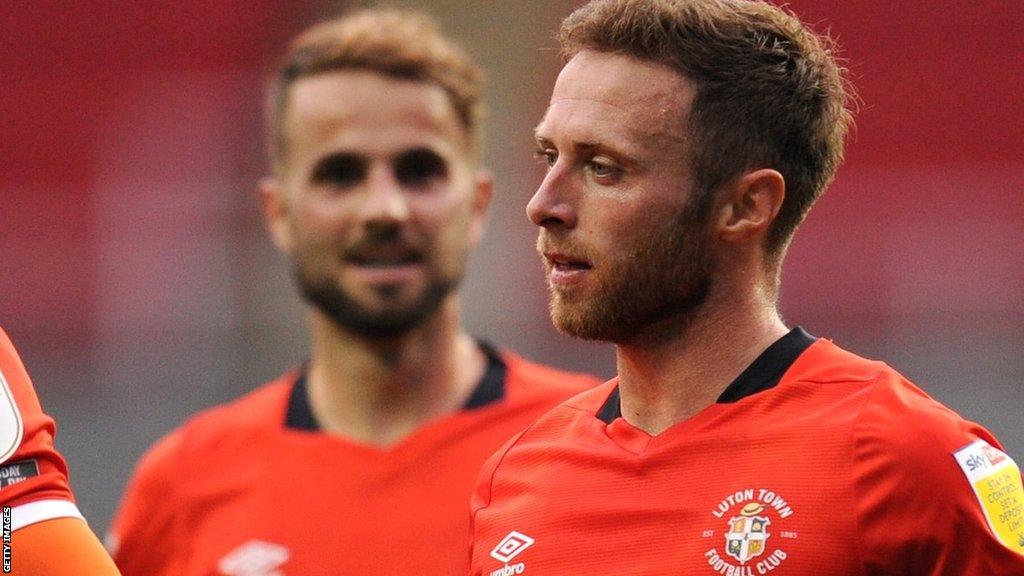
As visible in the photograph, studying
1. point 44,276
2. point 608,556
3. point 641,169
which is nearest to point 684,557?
point 608,556

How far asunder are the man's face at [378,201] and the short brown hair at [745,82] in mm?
1705

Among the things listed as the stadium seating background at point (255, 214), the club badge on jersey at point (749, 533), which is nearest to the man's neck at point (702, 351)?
the club badge on jersey at point (749, 533)

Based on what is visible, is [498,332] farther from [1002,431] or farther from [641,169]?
[641,169]

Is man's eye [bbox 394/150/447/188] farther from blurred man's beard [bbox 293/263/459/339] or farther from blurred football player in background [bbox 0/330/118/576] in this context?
blurred football player in background [bbox 0/330/118/576]

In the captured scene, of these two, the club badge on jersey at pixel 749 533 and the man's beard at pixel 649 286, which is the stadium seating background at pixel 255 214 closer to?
the man's beard at pixel 649 286

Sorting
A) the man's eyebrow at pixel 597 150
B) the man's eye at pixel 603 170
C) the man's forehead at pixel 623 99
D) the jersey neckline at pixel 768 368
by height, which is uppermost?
the man's forehead at pixel 623 99

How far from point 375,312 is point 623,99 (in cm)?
193

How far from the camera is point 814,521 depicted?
256cm

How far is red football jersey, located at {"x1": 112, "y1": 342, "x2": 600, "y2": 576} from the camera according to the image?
4.30m

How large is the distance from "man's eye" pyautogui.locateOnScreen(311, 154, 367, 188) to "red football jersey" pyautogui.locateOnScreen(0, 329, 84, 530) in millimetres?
2272

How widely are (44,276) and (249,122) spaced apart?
1915 mm

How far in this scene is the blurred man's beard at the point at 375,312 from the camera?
4656mm

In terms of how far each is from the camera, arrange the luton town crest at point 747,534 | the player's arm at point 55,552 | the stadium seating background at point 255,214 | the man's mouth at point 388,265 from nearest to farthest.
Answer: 1. the player's arm at point 55,552
2. the luton town crest at point 747,534
3. the man's mouth at point 388,265
4. the stadium seating background at point 255,214

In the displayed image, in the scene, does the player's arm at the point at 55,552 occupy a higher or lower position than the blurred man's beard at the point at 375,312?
higher
